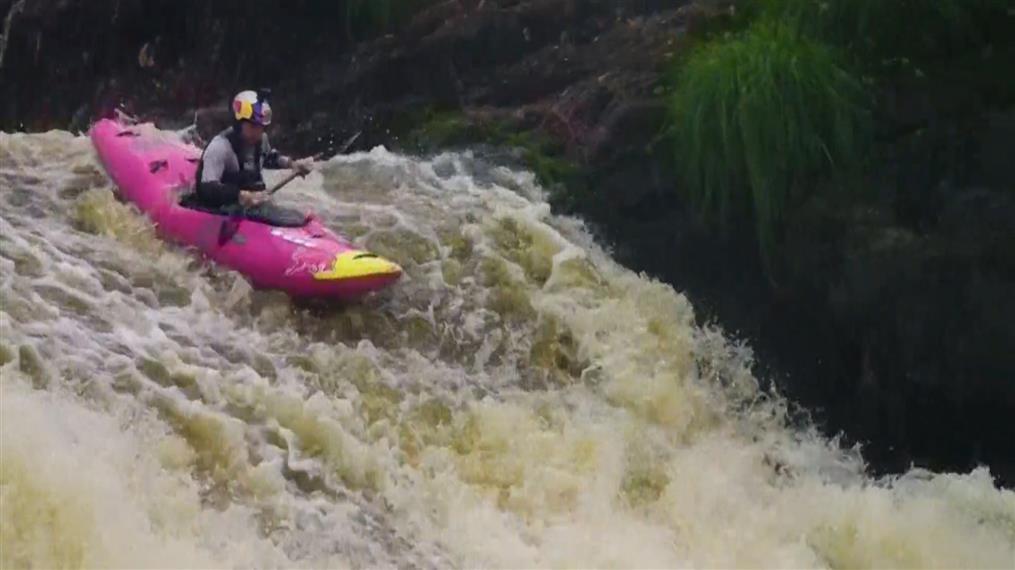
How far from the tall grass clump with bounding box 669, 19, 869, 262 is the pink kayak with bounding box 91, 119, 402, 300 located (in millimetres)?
1498

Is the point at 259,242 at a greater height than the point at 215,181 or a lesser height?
lesser

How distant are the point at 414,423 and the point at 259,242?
3.88 ft

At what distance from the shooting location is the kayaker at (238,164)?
478 centimetres

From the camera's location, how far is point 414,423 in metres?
4.03

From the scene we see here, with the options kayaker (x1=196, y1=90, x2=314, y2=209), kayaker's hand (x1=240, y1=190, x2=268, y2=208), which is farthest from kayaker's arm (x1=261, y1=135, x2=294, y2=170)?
kayaker's hand (x1=240, y1=190, x2=268, y2=208)

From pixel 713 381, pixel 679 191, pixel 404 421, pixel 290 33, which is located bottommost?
pixel 713 381

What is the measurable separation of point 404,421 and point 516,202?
1.83 m

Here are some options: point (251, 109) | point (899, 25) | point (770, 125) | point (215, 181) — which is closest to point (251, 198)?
point (215, 181)

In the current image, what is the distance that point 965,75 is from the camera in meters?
4.57

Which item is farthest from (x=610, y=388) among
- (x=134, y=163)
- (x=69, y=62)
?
(x=69, y=62)

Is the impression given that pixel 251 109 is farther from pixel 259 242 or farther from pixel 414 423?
pixel 414 423

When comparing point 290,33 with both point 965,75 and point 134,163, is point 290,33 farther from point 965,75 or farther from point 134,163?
point 965,75

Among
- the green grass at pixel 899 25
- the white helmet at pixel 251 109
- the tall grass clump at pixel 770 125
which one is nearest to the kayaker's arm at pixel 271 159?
the white helmet at pixel 251 109

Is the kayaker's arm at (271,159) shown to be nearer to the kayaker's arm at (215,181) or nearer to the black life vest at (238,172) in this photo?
the black life vest at (238,172)
